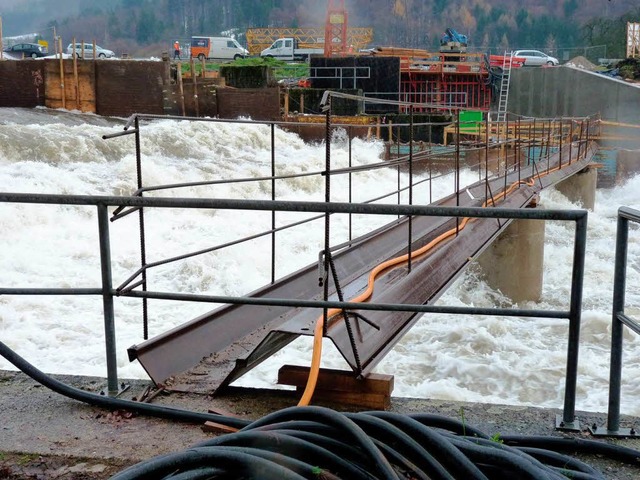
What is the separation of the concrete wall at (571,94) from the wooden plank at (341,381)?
3041 centimetres

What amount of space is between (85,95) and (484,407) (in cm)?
2688

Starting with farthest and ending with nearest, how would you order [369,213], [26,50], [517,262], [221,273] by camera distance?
[26,50], [517,262], [221,273], [369,213]

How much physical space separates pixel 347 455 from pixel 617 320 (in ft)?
4.15

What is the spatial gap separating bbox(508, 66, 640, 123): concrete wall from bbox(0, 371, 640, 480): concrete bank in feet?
99.7

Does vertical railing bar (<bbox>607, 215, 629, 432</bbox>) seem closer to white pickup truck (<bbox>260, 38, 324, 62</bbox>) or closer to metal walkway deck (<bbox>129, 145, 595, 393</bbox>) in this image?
metal walkway deck (<bbox>129, 145, 595, 393</bbox>)

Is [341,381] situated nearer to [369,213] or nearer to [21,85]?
[369,213]

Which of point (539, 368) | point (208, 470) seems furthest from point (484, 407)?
point (539, 368)

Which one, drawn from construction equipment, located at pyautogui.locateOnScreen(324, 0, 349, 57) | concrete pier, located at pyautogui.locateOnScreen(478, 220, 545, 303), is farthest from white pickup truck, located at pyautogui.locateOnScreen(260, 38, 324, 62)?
concrete pier, located at pyautogui.locateOnScreen(478, 220, 545, 303)

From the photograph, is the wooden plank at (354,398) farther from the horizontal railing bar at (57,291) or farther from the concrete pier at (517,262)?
the concrete pier at (517,262)

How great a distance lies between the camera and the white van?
51438 millimetres

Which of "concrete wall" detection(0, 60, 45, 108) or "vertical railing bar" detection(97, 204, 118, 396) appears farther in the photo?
"concrete wall" detection(0, 60, 45, 108)

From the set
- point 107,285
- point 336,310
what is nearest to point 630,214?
point 336,310

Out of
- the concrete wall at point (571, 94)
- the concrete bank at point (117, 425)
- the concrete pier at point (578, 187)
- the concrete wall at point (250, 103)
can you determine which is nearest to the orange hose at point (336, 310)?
the concrete bank at point (117, 425)

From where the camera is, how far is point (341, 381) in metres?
3.16
